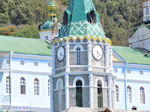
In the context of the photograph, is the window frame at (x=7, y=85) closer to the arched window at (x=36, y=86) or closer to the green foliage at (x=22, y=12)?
the arched window at (x=36, y=86)

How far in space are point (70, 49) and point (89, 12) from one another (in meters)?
4.27

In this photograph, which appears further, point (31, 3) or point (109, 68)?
point (31, 3)

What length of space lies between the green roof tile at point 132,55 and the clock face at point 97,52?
2436cm

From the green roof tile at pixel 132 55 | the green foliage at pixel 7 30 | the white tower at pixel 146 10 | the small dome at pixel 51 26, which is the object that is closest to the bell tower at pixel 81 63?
the green roof tile at pixel 132 55

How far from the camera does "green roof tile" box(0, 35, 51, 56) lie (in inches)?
3590

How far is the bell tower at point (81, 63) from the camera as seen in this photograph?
232 feet

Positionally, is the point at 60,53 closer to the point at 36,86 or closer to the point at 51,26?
the point at 36,86

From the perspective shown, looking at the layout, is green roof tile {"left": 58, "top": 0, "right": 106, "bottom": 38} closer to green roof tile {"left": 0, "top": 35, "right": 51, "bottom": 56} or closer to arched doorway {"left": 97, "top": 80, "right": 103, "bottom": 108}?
arched doorway {"left": 97, "top": 80, "right": 103, "bottom": 108}

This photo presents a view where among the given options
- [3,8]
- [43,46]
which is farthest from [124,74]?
[3,8]

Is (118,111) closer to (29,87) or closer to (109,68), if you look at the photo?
(109,68)

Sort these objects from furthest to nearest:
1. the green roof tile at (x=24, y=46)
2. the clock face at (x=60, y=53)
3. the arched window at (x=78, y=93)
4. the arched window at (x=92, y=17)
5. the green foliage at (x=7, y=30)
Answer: the green foliage at (x=7, y=30)
the green roof tile at (x=24, y=46)
the arched window at (x=92, y=17)
the clock face at (x=60, y=53)
the arched window at (x=78, y=93)

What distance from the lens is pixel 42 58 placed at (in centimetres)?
9225

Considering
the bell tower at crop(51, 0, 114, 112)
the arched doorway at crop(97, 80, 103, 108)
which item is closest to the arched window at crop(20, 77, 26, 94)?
the bell tower at crop(51, 0, 114, 112)

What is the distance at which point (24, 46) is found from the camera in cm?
9319
